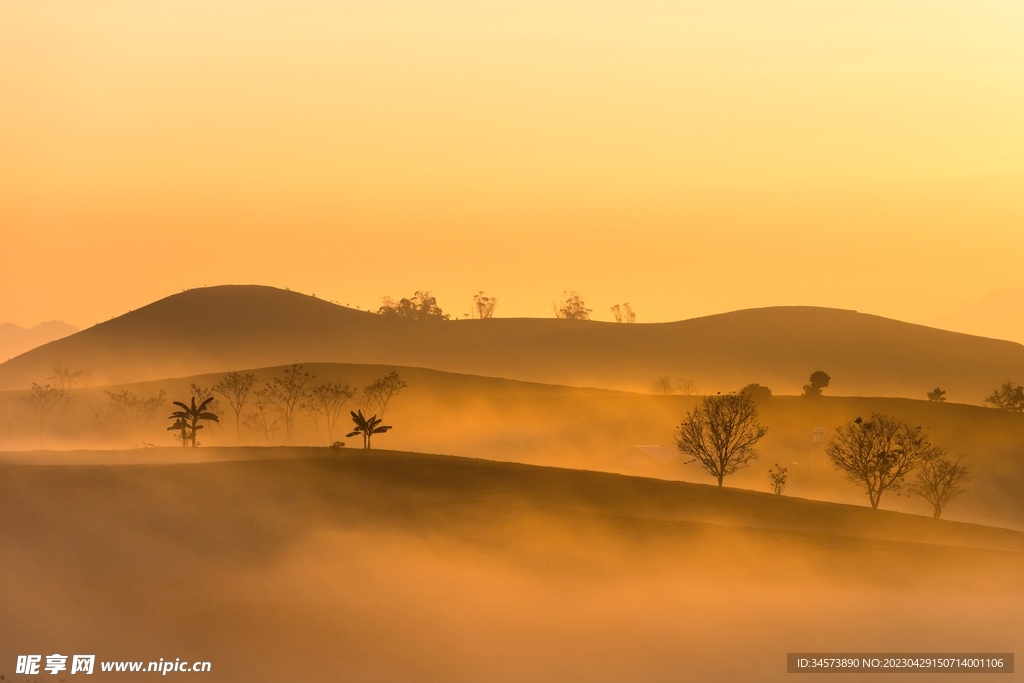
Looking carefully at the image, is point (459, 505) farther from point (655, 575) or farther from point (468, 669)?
point (468, 669)

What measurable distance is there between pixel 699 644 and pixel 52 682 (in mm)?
19273

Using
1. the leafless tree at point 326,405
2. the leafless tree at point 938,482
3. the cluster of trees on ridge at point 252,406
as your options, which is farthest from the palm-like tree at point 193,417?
the leafless tree at point 326,405

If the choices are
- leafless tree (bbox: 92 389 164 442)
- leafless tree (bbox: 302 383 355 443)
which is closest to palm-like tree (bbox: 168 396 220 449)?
leafless tree (bbox: 302 383 355 443)

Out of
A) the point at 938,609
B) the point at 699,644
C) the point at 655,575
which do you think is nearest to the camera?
the point at 699,644

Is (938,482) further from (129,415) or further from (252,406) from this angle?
(129,415)

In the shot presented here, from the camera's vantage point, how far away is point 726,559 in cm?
4716

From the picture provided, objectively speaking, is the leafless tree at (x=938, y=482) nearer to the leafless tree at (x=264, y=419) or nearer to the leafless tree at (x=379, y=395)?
the leafless tree at (x=379, y=395)

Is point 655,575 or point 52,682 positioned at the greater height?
point 655,575

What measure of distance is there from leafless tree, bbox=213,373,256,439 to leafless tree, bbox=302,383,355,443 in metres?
7.89

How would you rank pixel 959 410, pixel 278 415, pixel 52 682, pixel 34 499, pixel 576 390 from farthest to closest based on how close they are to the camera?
pixel 576 390
pixel 278 415
pixel 959 410
pixel 34 499
pixel 52 682

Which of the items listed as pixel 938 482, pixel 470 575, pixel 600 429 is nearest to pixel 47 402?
pixel 600 429

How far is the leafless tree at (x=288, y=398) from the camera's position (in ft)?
466

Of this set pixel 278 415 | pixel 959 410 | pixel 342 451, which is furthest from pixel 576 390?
pixel 342 451

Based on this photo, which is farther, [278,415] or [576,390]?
[576,390]
